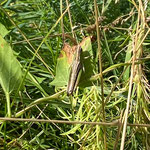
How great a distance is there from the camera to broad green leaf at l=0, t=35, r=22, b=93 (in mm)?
511

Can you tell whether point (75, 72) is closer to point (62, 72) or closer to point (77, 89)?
point (62, 72)

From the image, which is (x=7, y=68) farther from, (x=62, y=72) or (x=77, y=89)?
(x=77, y=89)

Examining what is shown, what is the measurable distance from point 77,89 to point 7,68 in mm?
209

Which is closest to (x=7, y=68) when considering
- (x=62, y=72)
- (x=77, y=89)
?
(x=62, y=72)

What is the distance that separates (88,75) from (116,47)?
1.38 ft

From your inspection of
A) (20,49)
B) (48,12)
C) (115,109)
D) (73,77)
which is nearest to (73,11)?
(48,12)

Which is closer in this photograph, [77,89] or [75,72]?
[75,72]

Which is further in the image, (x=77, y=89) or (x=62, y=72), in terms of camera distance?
(x=77, y=89)

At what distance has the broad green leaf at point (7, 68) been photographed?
51 centimetres

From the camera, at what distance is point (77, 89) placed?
0.69 metres

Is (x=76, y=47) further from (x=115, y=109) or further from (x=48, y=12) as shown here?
(x=48, y=12)

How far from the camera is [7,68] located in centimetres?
51

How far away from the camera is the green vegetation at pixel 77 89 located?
52cm

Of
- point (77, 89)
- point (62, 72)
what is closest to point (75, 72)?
point (62, 72)
